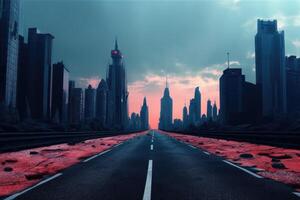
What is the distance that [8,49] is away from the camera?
447 feet

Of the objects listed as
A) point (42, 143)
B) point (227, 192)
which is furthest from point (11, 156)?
point (227, 192)

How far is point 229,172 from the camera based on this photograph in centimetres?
1116

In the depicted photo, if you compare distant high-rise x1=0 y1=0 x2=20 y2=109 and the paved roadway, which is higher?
distant high-rise x1=0 y1=0 x2=20 y2=109

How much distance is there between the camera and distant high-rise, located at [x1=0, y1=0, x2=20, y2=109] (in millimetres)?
132488

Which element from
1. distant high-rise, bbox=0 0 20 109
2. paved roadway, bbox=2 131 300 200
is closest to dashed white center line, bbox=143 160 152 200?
paved roadway, bbox=2 131 300 200

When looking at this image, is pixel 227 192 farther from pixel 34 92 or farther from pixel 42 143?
pixel 34 92

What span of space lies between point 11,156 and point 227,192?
11.4 meters

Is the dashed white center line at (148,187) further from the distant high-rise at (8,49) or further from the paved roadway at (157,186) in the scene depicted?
the distant high-rise at (8,49)

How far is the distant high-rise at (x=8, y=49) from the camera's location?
132488 millimetres

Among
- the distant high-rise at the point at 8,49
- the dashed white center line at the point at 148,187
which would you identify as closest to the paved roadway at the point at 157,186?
the dashed white center line at the point at 148,187

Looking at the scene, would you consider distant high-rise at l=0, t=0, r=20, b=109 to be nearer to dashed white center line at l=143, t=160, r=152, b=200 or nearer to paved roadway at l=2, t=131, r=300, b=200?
paved roadway at l=2, t=131, r=300, b=200

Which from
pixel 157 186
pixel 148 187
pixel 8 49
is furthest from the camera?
pixel 8 49

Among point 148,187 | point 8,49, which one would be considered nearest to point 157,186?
point 148,187

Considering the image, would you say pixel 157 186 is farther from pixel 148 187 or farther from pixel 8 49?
pixel 8 49
